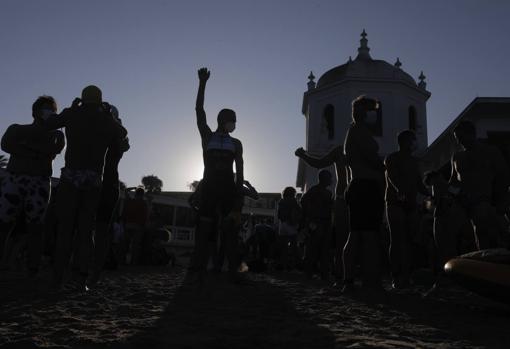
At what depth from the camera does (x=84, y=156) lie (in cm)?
414

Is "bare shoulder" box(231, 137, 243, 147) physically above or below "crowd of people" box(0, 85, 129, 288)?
above

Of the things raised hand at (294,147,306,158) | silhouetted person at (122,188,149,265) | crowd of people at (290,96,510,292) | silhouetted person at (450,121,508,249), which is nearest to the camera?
crowd of people at (290,96,510,292)

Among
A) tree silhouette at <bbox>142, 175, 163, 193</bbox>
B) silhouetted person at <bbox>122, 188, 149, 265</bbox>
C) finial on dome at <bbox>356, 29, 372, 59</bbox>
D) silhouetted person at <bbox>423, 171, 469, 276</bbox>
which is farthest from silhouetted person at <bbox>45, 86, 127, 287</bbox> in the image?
tree silhouette at <bbox>142, 175, 163, 193</bbox>

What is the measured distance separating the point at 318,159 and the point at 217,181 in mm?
1312

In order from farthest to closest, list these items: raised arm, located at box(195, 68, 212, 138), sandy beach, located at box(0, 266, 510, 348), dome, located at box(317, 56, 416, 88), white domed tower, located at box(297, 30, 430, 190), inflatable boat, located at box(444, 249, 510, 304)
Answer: dome, located at box(317, 56, 416, 88) < white domed tower, located at box(297, 30, 430, 190) < raised arm, located at box(195, 68, 212, 138) < inflatable boat, located at box(444, 249, 510, 304) < sandy beach, located at box(0, 266, 510, 348)

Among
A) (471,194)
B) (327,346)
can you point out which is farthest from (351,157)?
(327,346)

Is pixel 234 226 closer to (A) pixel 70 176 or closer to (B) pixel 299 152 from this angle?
(B) pixel 299 152

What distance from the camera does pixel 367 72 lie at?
25594mm

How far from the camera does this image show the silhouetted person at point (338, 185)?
5215mm

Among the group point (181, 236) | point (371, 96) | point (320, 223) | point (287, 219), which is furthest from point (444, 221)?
point (181, 236)

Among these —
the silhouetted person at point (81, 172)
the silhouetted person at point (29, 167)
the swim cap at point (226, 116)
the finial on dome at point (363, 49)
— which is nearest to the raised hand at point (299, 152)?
the swim cap at point (226, 116)

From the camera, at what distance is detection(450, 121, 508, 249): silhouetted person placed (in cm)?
444

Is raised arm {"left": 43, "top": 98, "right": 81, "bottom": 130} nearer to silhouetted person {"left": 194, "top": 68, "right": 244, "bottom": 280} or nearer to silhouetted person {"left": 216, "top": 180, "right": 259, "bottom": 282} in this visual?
silhouetted person {"left": 194, "top": 68, "right": 244, "bottom": 280}

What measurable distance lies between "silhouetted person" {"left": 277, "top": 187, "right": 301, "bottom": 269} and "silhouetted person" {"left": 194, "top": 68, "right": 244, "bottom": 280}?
4.97 metres
